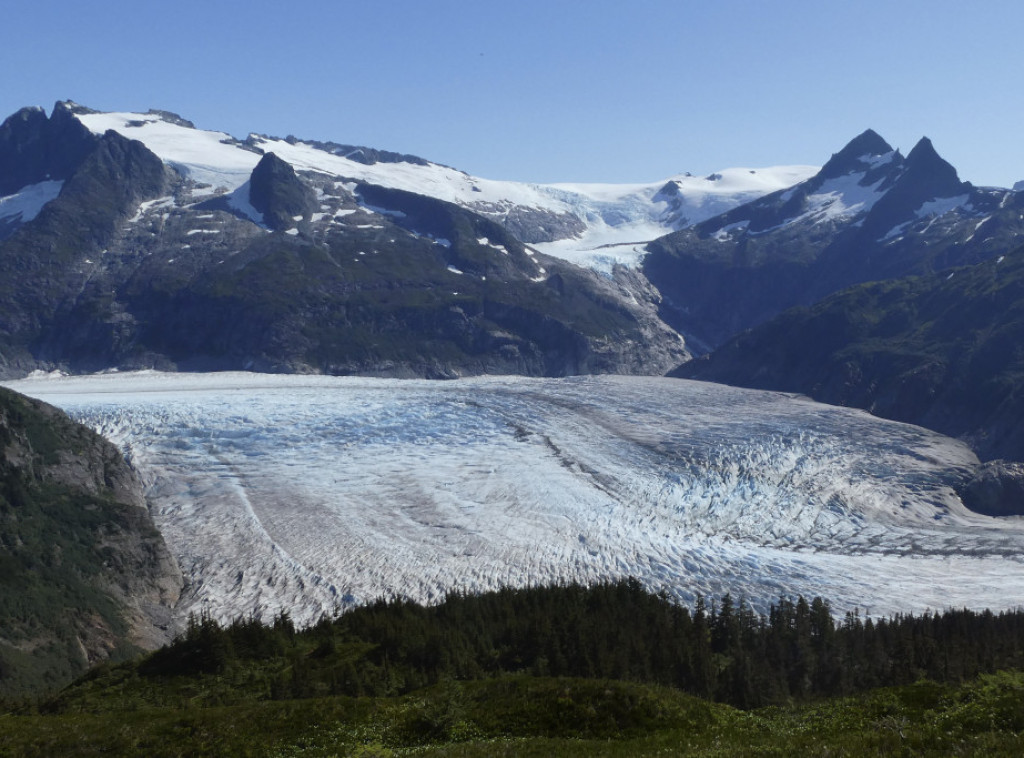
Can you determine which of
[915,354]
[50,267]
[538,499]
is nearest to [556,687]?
[538,499]

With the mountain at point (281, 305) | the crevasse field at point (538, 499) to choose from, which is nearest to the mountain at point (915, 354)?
the crevasse field at point (538, 499)

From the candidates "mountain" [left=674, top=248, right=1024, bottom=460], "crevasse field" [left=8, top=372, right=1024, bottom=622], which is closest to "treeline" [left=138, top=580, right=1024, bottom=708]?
"crevasse field" [left=8, top=372, right=1024, bottom=622]

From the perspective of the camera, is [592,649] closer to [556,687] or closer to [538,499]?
[556,687]

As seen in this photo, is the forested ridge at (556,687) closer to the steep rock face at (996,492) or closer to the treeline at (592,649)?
the treeline at (592,649)

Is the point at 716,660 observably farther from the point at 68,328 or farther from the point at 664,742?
the point at 68,328

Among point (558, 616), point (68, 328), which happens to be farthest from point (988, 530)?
point (68, 328)

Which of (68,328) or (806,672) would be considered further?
(68,328)

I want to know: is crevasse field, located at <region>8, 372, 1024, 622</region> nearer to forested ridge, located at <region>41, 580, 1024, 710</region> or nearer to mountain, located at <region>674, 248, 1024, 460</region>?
mountain, located at <region>674, 248, 1024, 460</region>
